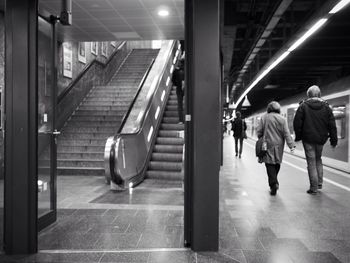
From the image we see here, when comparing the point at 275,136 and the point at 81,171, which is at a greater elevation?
the point at 275,136

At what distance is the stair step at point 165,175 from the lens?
7.56 m

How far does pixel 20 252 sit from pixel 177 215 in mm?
2007

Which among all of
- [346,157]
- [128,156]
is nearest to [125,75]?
[128,156]

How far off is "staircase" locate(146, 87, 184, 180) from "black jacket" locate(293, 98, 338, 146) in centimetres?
250

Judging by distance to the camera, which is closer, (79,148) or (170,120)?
(79,148)

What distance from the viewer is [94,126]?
9984mm

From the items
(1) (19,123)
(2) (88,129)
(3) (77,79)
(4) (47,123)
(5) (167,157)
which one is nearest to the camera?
(1) (19,123)

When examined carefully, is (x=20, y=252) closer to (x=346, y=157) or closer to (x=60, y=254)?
(x=60, y=254)

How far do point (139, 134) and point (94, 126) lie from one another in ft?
9.06

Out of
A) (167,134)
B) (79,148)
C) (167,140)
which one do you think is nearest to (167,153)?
(167,140)

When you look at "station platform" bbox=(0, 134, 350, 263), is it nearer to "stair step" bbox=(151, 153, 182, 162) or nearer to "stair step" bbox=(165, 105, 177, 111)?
"stair step" bbox=(151, 153, 182, 162)

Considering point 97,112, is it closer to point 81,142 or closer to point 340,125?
point 81,142

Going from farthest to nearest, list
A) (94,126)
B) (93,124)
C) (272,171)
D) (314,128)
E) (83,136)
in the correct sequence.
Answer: (93,124) → (94,126) → (83,136) → (272,171) → (314,128)

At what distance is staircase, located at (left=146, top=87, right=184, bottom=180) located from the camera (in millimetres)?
7715
